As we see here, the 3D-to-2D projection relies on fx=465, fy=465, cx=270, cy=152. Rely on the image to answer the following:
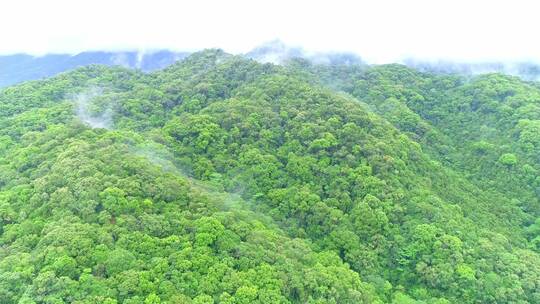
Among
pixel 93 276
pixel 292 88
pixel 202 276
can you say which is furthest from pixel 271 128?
pixel 93 276

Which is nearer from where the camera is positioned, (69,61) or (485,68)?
(485,68)

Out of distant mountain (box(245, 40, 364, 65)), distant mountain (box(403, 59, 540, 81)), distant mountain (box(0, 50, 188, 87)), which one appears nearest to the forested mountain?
distant mountain (box(403, 59, 540, 81))

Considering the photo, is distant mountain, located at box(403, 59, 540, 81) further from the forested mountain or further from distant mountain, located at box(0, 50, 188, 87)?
distant mountain, located at box(0, 50, 188, 87)

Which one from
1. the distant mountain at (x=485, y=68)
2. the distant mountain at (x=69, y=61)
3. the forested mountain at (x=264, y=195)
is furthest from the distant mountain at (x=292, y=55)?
the distant mountain at (x=69, y=61)

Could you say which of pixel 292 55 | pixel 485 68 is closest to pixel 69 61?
pixel 292 55

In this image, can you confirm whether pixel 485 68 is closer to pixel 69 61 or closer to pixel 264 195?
pixel 264 195

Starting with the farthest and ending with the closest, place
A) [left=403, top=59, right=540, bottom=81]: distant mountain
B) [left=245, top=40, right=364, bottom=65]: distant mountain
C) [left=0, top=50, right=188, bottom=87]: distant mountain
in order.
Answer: [left=0, top=50, right=188, bottom=87]: distant mountain < [left=245, top=40, right=364, bottom=65]: distant mountain < [left=403, top=59, right=540, bottom=81]: distant mountain
